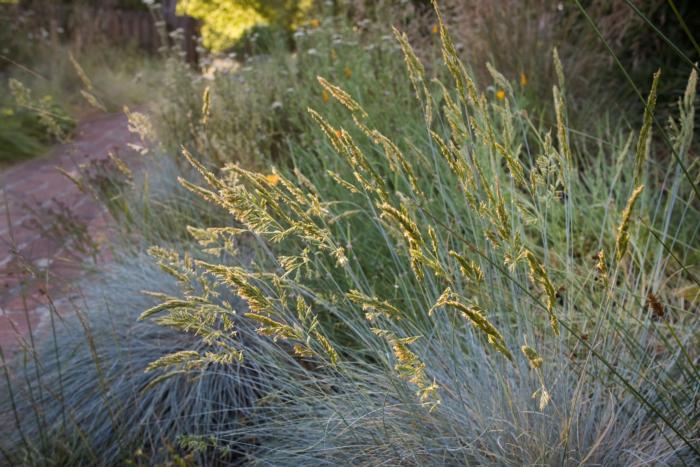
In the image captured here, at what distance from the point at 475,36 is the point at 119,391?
3822mm

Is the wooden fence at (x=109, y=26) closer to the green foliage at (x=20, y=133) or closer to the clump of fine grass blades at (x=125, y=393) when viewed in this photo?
the green foliage at (x=20, y=133)

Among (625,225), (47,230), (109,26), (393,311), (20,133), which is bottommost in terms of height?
(109,26)

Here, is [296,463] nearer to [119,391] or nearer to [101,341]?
[119,391]

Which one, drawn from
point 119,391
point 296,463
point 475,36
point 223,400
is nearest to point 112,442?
point 119,391

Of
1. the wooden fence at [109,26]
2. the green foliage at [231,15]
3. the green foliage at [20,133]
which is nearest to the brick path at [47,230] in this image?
the green foliage at [20,133]

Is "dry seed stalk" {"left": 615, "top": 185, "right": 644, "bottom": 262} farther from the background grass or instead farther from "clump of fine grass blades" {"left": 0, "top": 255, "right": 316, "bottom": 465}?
"clump of fine grass blades" {"left": 0, "top": 255, "right": 316, "bottom": 465}

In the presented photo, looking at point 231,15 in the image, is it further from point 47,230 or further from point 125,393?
point 125,393

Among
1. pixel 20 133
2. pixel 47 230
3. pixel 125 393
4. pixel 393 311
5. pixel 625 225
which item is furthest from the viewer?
pixel 20 133

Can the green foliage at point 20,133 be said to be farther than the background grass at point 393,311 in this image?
Yes

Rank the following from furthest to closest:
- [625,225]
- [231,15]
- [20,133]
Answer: [231,15] < [20,133] < [625,225]

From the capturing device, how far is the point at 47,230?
369cm

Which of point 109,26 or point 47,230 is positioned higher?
point 47,230

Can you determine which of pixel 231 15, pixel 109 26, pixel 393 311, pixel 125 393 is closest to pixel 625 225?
pixel 393 311

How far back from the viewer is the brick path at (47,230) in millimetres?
3049
